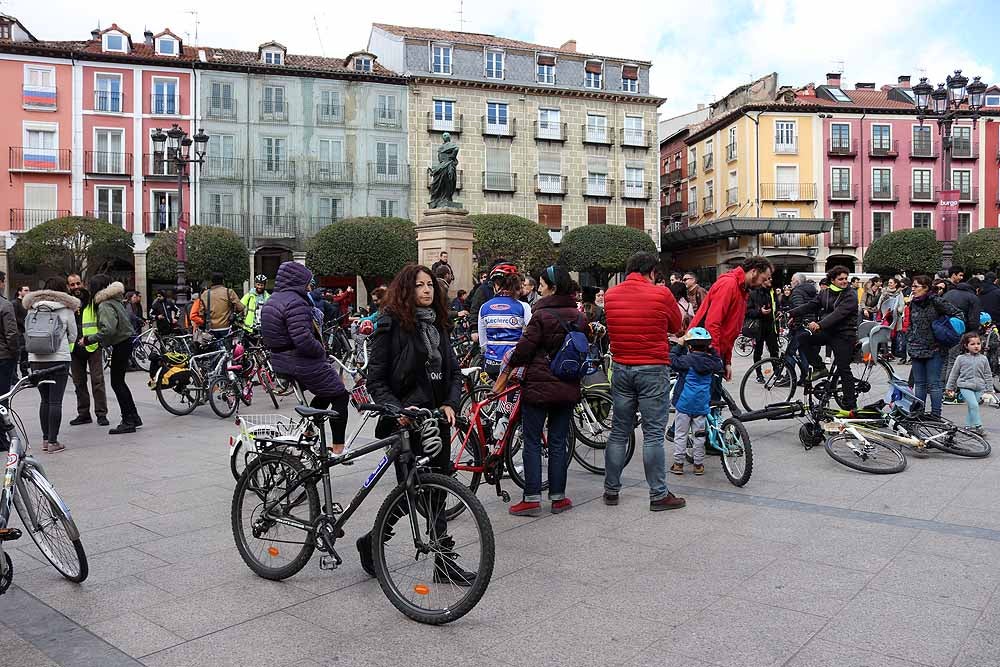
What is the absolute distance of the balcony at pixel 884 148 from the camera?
49.1m

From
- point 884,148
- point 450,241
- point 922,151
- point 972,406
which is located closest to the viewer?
point 972,406

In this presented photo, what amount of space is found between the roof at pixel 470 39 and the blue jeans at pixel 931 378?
39999 mm

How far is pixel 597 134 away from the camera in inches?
1900

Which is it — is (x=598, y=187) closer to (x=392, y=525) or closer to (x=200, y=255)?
(x=200, y=255)

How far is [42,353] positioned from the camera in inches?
349

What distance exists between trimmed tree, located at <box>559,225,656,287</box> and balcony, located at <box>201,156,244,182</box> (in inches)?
649

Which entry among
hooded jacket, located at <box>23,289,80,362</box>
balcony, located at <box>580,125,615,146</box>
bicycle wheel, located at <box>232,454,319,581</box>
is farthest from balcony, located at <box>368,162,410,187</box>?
bicycle wheel, located at <box>232,454,319,581</box>

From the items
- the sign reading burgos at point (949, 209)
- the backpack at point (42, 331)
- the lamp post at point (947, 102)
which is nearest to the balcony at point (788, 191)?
the lamp post at point (947, 102)

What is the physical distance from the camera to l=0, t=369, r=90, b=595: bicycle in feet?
15.2

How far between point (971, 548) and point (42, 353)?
8.39 meters

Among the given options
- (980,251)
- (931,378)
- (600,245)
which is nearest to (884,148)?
(980,251)

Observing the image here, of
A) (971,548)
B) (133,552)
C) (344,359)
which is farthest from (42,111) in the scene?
(971,548)

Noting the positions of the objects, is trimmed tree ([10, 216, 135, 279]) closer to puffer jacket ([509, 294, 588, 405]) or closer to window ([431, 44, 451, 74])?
window ([431, 44, 451, 74])

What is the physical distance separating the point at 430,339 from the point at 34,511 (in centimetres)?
238
